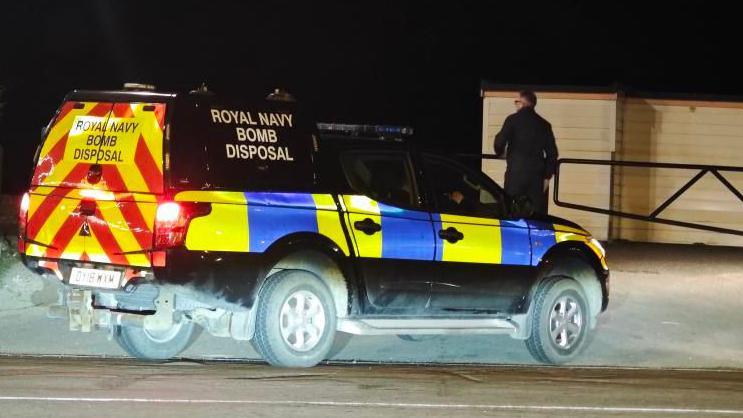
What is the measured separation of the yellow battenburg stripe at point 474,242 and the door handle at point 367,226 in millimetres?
619

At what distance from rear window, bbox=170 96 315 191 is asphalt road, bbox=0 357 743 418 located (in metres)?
1.27

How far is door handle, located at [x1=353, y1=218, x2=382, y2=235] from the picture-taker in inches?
343

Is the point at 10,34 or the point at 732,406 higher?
the point at 10,34

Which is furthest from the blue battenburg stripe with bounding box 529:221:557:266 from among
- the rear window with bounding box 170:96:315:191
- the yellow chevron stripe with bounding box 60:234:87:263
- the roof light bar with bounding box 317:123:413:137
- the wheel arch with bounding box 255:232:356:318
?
the yellow chevron stripe with bounding box 60:234:87:263

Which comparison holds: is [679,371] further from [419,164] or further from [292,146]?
[292,146]

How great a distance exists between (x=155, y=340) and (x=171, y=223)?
1.71 meters

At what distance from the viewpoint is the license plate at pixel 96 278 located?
8.03 meters

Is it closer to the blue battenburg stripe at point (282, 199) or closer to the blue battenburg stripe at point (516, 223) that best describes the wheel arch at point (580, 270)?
the blue battenburg stripe at point (516, 223)

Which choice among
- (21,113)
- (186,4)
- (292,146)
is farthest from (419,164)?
(186,4)

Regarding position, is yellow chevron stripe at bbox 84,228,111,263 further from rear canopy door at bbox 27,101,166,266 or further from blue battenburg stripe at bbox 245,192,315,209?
blue battenburg stripe at bbox 245,192,315,209

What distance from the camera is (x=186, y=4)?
25.4 metres

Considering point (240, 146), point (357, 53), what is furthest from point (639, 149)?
point (240, 146)

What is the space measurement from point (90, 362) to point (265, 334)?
1.45 meters

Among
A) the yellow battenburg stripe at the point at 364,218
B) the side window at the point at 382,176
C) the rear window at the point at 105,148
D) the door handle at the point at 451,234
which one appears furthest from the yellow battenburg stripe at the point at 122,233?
the door handle at the point at 451,234
